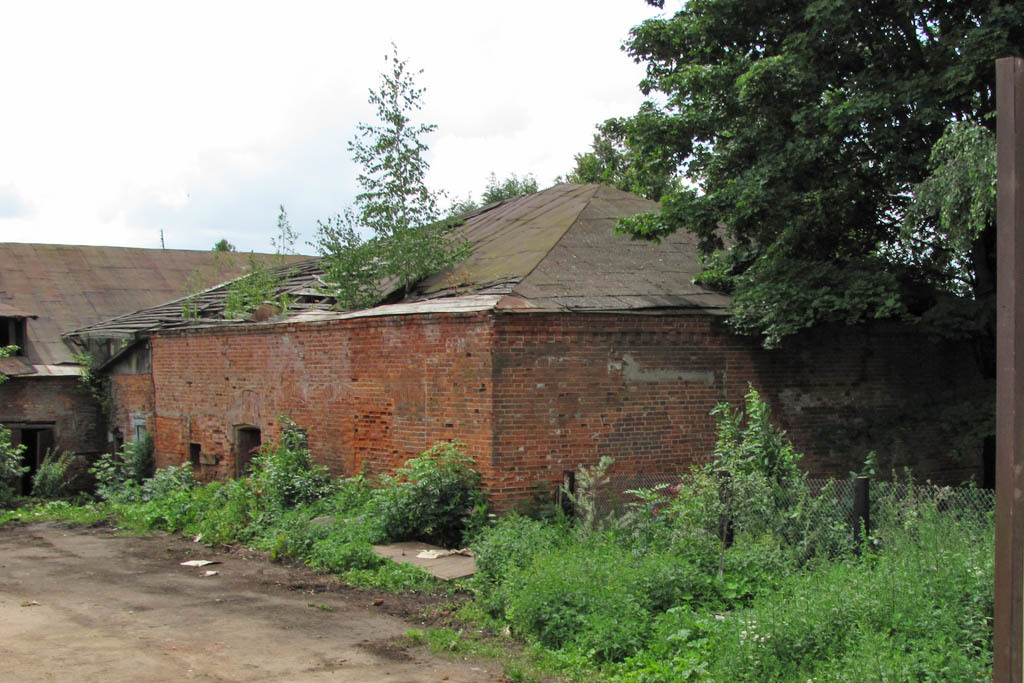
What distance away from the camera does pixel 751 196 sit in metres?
10.8

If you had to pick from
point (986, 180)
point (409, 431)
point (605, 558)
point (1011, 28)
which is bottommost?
point (605, 558)

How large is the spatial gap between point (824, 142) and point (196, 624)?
8.28 m

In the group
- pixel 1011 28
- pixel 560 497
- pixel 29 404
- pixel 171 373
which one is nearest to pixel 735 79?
pixel 1011 28

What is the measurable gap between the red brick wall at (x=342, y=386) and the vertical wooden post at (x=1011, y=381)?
7.15 m

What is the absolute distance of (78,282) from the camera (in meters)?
24.9

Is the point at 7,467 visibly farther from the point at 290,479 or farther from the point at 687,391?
the point at 687,391

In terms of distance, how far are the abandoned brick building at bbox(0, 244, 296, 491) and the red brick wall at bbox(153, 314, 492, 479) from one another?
3327 millimetres

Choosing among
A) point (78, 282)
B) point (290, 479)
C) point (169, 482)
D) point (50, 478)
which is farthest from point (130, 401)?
point (290, 479)

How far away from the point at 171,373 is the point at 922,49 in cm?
1383

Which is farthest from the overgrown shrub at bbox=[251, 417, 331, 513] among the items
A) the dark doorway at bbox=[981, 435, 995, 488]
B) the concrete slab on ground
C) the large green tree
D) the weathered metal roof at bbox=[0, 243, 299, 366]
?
the weathered metal roof at bbox=[0, 243, 299, 366]

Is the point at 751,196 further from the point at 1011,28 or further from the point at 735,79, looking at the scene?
the point at 1011,28

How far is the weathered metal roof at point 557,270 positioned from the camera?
37.7 ft

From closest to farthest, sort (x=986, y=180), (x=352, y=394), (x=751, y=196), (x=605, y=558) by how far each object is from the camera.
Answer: (x=605, y=558) < (x=986, y=180) < (x=751, y=196) < (x=352, y=394)

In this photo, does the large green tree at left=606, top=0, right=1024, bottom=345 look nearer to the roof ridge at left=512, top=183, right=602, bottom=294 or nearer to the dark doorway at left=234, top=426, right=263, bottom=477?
the roof ridge at left=512, top=183, right=602, bottom=294
